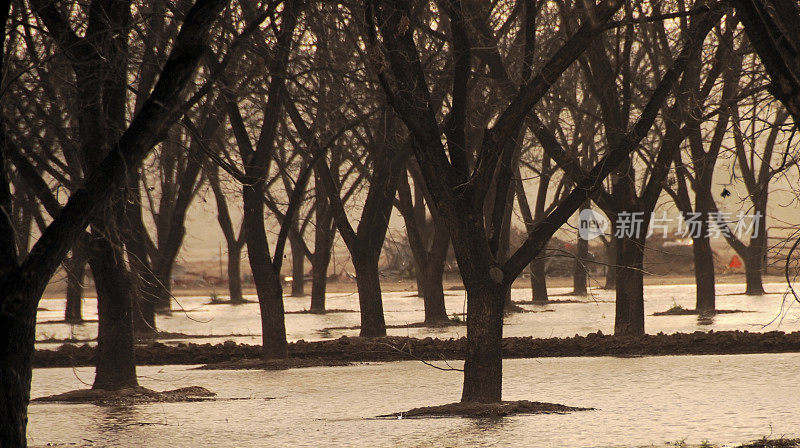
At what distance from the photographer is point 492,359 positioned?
10.5 meters

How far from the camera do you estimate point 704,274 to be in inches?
1053

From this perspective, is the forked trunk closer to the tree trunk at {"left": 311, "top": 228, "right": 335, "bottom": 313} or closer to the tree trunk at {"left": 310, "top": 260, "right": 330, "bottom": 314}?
the tree trunk at {"left": 311, "top": 228, "right": 335, "bottom": 313}

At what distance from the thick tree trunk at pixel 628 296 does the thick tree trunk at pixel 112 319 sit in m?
9.17

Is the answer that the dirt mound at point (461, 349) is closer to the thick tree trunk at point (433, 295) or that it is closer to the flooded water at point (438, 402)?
the flooded water at point (438, 402)

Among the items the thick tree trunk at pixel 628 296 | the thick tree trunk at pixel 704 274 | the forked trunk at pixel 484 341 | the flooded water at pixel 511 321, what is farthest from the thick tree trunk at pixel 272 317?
the thick tree trunk at pixel 704 274

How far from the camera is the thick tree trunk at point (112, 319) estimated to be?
12172mm

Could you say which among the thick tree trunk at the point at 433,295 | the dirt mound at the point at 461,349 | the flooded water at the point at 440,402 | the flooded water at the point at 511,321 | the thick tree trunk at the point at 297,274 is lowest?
the flooded water at the point at 440,402

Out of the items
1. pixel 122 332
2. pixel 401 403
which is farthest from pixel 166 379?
pixel 401 403

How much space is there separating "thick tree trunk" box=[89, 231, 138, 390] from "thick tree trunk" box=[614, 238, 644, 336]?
917 cm

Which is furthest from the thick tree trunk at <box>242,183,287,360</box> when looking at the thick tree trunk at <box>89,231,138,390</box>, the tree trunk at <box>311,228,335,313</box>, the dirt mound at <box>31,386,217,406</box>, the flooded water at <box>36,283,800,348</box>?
the tree trunk at <box>311,228,335,313</box>

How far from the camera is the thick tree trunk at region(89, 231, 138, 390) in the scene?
1217 centimetres

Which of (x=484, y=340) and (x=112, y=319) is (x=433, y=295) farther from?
(x=484, y=340)

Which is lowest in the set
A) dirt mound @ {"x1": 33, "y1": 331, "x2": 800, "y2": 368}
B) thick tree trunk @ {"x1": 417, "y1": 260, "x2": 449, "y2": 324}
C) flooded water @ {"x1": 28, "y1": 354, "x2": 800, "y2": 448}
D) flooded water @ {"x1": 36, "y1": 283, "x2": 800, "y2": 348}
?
flooded water @ {"x1": 28, "y1": 354, "x2": 800, "y2": 448}

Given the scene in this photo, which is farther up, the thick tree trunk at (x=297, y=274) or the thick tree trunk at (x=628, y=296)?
the thick tree trunk at (x=297, y=274)
